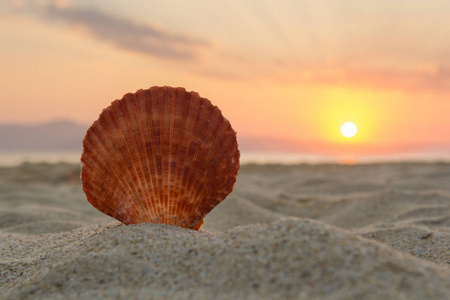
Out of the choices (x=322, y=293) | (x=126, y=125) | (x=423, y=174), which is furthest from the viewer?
(x=423, y=174)

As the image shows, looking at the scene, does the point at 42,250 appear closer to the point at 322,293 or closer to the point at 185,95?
the point at 185,95

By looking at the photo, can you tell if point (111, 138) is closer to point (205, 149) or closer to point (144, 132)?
point (144, 132)

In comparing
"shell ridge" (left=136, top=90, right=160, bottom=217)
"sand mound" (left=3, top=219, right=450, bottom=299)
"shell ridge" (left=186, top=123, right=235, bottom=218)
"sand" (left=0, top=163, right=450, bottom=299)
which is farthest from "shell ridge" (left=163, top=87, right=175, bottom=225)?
"sand mound" (left=3, top=219, right=450, bottom=299)

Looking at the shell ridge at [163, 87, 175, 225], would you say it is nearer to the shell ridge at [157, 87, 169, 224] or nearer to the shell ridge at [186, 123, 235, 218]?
the shell ridge at [157, 87, 169, 224]

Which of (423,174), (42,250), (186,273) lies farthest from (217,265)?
(423,174)

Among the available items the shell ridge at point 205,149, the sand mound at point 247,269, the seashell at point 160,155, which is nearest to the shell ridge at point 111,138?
the seashell at point 160,155

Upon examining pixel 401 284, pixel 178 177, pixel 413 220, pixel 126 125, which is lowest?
pixel 413 220

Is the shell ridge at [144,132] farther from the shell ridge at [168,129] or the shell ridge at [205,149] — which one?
the shell ridge at [205,149]
